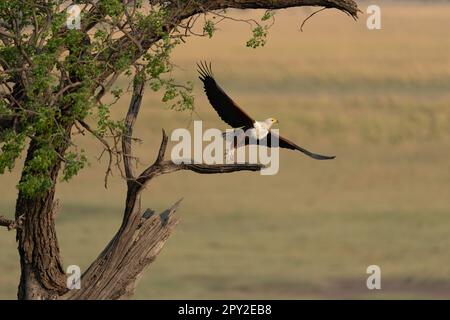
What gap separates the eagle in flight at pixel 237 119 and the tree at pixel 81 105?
843 millimetres

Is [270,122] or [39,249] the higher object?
[270,122]

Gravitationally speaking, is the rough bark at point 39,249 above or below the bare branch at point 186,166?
below

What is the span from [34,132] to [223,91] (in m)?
3.12

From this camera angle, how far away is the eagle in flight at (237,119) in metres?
17.7

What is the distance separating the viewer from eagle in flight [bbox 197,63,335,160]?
17.7 meters

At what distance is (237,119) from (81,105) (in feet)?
9.92

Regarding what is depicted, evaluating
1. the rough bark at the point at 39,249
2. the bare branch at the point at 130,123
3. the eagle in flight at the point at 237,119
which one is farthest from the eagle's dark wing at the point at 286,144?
the rough bark at the point at 39,249

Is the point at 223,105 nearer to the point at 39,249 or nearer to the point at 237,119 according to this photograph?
the point at 237,119

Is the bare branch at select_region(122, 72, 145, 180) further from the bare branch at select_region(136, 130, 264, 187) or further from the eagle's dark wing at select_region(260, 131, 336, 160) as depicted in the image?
the eagle's dark wing at select_region(260, 131, 336, 160)

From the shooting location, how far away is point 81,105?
16.0m

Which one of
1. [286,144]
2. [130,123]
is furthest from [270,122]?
[130,123]

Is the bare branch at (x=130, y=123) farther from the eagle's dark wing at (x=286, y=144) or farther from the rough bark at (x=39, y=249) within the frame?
the eagle's dark wing at (x=286, y=144)
